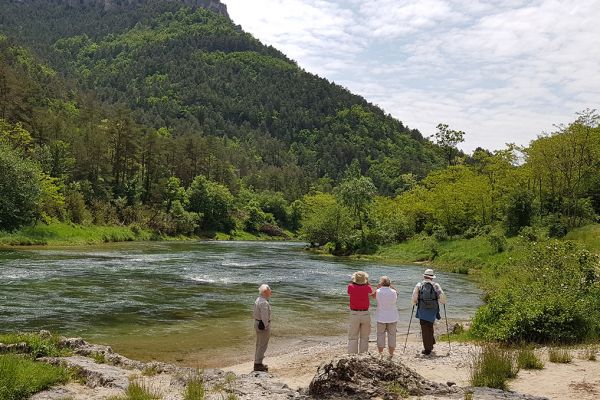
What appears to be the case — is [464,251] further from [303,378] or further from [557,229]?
[303,378]

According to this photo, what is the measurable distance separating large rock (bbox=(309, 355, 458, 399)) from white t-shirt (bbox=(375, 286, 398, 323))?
11.2 ft

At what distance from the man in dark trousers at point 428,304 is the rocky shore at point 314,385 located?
395 centimetres

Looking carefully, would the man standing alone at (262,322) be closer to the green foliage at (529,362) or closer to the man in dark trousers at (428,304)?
the man in dark trousers at (428,304)

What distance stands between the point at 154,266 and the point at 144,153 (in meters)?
63.1

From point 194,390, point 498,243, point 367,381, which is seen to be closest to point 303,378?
point 367,381

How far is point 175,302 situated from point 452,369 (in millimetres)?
17075

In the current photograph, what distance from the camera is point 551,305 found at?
1681 centimetres

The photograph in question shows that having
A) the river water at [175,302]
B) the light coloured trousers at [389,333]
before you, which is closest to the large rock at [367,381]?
the light coloured trousers at [389,333]

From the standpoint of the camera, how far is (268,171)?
185250 mm

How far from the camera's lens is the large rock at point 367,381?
34.7ft

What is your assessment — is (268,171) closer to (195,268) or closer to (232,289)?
(195,268)

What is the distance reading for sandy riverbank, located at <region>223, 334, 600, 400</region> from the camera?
11.3 metres

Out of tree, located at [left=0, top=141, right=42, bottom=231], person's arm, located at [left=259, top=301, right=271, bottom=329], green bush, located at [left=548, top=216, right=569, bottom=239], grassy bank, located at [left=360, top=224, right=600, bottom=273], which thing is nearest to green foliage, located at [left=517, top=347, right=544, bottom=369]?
person's arm, located at [left=259, top=301, right=271, bottom=329]

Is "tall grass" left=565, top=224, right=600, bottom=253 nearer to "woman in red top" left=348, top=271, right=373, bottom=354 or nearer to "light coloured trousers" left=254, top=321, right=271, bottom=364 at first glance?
"woman in red top" left=348, top=271, right=373, bottom=354
